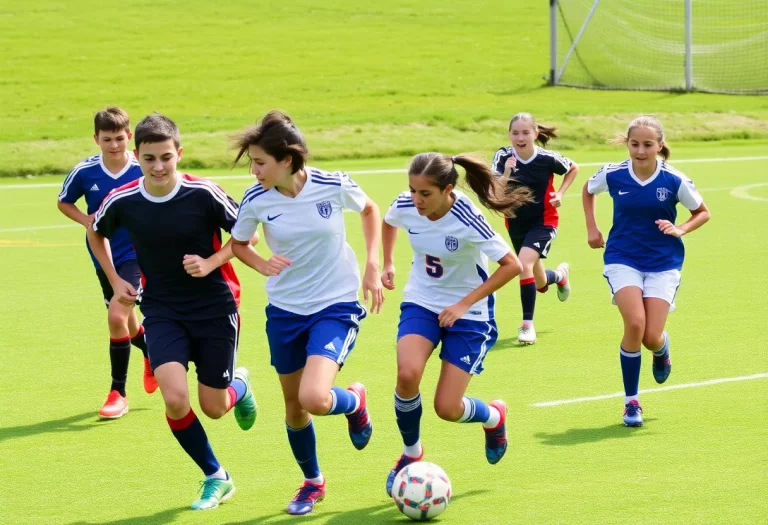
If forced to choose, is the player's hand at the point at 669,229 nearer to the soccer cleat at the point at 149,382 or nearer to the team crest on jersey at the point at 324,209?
the team crest on jersey at the point at 324,209

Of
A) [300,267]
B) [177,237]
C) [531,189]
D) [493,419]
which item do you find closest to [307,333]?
[300,267]

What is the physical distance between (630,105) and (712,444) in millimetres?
27318

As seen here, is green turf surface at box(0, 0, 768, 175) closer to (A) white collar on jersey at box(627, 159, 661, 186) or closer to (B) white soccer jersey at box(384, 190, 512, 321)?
(A) white collar on jersey at box(627, 159, 661, 186)

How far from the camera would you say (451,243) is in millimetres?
6617

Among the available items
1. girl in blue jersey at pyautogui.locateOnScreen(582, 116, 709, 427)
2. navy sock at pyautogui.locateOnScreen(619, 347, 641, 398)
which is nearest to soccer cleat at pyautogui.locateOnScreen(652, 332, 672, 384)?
girl in blue jersey at pyautogui.locateOnScreen(582, 116, 709, 427)

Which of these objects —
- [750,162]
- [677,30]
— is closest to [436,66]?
[677,30]

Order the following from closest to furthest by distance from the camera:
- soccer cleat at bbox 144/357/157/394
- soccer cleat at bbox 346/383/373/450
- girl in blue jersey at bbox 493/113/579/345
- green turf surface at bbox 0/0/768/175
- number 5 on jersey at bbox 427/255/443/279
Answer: number 5 on jersey at bbox 427/255/443/279
soccer cleat at bbox 346/383/373/450
soccer cleat at bbox 144/357/157/394
girl in blue jersey at bbox 493/113/579/345
green turf surface at bbox 0/0/768/175

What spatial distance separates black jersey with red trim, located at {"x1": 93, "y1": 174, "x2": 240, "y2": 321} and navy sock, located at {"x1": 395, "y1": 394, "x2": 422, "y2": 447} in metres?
1.11

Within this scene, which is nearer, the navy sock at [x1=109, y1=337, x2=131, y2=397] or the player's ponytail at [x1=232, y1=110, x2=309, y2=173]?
the player's ponytail at [x1=232, y1=110, x2=309, y2=173]

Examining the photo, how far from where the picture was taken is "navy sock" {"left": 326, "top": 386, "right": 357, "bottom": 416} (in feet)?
21.1

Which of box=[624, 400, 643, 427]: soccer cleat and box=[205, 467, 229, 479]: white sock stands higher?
box=[205, 467, 229, 479]: white sock

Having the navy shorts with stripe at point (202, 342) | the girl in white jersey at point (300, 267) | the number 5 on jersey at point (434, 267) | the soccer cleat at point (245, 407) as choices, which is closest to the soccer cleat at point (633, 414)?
the number 5 on jersey at point (434, 267)

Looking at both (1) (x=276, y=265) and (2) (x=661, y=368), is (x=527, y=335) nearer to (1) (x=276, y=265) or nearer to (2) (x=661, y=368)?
(2) (x=661, y=368)

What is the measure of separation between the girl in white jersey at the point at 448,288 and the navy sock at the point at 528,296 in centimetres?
368
